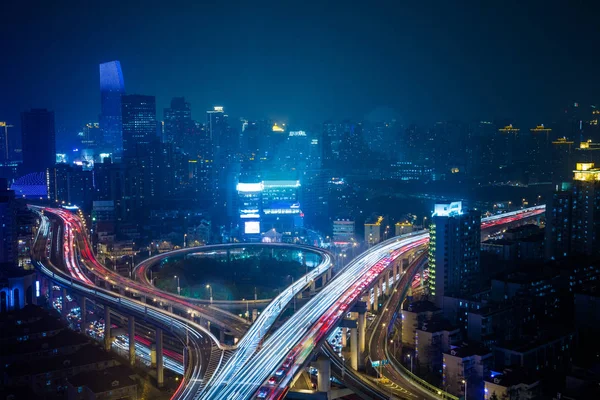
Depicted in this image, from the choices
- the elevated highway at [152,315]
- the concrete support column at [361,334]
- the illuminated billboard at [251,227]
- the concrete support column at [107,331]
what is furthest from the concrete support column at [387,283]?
the illuminated billboard at [251,227]

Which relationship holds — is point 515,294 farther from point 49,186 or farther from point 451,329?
point 49,186

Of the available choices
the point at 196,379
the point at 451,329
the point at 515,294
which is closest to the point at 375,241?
the point at 515,294

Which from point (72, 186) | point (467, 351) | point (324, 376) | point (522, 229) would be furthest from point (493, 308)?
point (72, 186)

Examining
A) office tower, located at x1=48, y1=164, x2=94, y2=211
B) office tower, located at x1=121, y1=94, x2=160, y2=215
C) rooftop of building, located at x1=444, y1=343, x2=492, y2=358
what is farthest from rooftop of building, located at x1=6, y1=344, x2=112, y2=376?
office tower, located at x1=48, y1=164, x2=94, y2=211

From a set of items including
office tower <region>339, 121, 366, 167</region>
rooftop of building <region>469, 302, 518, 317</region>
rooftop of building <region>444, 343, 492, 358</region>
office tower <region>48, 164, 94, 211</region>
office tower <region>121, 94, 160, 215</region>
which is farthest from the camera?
office tower <region>339, 121, 366, 167</region>

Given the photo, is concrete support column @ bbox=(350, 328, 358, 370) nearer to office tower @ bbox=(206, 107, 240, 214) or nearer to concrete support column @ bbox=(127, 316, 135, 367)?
concrete support column @ bbox=(127, 316, 135, 367)

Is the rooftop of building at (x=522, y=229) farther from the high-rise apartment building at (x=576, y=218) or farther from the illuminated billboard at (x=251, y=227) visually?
the illuminated billboard at (x=251, y=227)

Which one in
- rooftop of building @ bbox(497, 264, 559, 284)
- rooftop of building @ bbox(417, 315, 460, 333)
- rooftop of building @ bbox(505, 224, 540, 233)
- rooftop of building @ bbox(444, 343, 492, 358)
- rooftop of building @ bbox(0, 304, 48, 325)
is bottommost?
rooftop of building @ bbox(0, 304, 48, 325)
